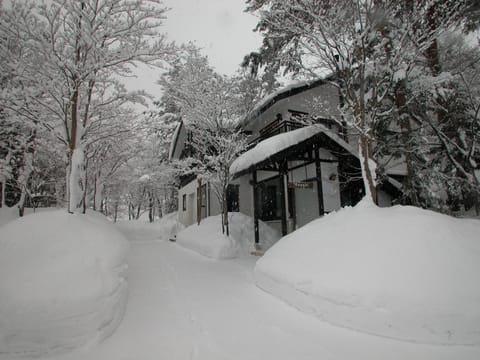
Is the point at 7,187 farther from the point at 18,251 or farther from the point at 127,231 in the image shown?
the point at 18,251

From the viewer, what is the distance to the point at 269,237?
10.9 metres

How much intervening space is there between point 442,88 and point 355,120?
397 centimetres

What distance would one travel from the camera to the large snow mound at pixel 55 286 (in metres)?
2.62

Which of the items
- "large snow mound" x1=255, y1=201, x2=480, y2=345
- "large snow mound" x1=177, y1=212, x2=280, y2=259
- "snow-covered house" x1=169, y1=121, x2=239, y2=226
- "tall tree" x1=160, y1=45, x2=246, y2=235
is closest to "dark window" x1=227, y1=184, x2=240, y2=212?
"snow-covered house" x1=169, y1=121, x2=239, y2=226

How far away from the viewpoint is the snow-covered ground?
8.88 feet

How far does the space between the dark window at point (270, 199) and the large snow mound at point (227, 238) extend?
4.30ft

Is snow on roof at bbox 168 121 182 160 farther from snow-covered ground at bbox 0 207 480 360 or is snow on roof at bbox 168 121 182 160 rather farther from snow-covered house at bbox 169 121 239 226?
snow-covered ground at bbox 0 207 480 360

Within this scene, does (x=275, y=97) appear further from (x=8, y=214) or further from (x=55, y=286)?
(x=8, y=214)

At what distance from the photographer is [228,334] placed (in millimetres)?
3188

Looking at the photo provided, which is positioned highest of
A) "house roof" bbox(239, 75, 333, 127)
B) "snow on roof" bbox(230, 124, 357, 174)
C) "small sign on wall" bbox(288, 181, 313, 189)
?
"house roof" bbox(239, 75, 333, 127)

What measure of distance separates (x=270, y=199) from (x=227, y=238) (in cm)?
467

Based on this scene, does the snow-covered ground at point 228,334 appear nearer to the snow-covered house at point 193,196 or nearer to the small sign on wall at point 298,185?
the small sign on wall at point 298,185

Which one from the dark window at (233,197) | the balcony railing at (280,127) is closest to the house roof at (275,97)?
the balcony railing at (280,127)

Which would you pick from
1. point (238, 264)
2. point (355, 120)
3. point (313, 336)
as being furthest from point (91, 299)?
point (355, 120)
